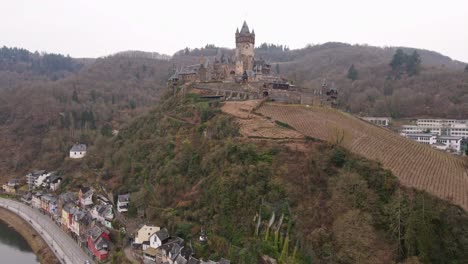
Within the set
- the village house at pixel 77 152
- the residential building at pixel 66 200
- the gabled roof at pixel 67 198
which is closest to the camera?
the residential building at pixel 66 200

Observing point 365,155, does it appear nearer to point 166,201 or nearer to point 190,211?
point 190,211

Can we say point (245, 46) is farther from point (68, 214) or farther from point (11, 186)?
point (11, 186)

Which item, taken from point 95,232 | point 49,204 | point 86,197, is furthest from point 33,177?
point 95,232

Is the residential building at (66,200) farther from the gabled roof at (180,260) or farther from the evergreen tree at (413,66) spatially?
the evergreen tree at (413,66)

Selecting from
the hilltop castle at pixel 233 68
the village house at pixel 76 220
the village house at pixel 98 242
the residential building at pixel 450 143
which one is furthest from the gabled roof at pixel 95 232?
the residential building at pixel 450 143

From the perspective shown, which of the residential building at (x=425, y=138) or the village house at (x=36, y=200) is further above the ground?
the residential building at (x=425, y=138)

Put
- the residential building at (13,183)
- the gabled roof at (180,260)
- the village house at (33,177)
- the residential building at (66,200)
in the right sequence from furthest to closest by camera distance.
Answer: the residential building at (13,183) < the village house at (33,177) < the residential building at (66,200) < the gabled roof at (180,260)

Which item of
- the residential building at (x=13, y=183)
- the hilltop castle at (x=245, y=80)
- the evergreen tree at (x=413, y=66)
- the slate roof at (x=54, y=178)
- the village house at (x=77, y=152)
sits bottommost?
the residential building at (x=13, y=183)

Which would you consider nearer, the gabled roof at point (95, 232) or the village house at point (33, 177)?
the gabled roof at point (95, 232)
